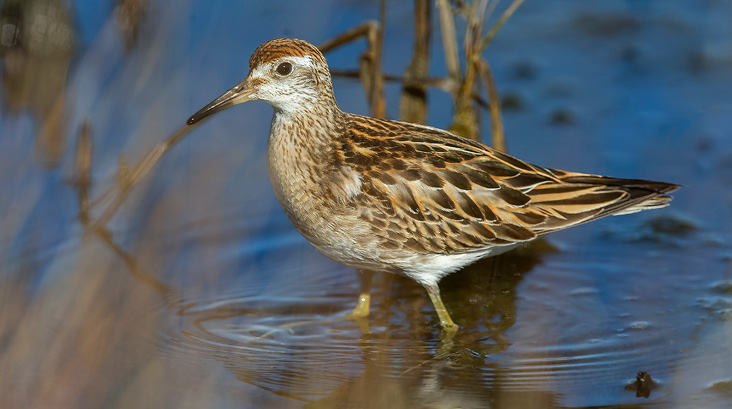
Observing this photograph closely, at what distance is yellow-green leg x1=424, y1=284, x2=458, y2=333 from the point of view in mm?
6781

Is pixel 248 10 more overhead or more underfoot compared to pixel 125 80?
more overhead

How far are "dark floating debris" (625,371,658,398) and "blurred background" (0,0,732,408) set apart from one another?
A: 0.01m

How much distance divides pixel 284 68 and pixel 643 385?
9.86 feet

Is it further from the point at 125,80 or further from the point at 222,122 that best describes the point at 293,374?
the point at 222,122

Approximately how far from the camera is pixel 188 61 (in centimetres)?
620

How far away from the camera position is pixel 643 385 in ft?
18.9

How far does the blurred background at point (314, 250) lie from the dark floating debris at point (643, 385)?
0.04 ft

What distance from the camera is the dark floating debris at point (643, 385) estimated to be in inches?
225

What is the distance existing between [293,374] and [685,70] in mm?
5462

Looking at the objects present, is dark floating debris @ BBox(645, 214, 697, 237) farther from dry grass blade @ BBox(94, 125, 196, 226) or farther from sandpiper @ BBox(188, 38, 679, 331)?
dry grass blade @ BBox(94, 125, 196, 226)

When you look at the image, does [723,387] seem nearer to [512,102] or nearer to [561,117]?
Result: [561,117]

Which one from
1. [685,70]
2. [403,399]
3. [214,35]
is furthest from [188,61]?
[685,70]

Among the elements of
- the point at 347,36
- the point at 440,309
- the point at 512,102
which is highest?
the point at 512,102

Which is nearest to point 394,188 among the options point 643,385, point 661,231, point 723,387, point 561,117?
point 643,385
